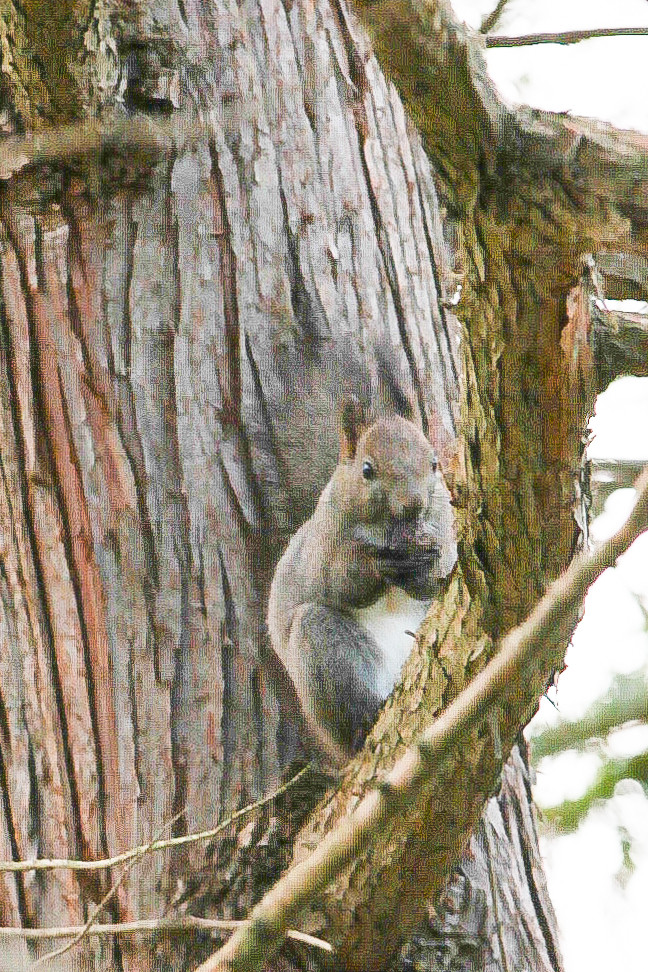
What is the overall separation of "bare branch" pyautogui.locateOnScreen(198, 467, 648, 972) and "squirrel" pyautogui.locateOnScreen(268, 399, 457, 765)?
1.10 meters

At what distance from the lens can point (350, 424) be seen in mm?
2449

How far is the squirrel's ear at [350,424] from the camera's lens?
2.37 metres

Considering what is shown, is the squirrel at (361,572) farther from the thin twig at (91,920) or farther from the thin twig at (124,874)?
the thin twig at (91,920)

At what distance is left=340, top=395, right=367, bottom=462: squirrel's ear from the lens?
2.37 meters

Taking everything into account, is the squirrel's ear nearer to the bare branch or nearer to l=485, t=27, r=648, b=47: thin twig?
l=485, t=27, r=648, b=47: thin twig

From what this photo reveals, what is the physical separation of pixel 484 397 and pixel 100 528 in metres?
0.87

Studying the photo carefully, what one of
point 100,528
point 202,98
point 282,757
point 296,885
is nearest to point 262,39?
point 202,98

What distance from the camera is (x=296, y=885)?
41.1 inches

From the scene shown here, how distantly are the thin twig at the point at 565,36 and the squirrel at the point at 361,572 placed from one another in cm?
78

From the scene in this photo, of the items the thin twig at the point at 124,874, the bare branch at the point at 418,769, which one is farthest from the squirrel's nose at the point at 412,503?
the bare branch at the point at 418,769

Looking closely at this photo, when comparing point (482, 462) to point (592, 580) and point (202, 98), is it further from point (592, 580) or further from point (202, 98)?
point (202, 98)

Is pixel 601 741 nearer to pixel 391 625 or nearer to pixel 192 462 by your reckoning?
pixel 391 625

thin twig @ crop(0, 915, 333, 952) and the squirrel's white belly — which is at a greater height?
the squirrel's white belly

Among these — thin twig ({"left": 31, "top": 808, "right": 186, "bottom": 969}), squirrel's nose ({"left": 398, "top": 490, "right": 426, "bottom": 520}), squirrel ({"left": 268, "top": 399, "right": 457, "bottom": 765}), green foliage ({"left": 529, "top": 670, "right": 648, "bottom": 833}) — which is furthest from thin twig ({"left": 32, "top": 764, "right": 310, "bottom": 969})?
green foliage ({"left": 529, "top": 670, "right": 648, "bottom": 833})
